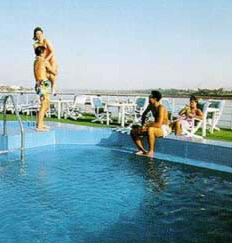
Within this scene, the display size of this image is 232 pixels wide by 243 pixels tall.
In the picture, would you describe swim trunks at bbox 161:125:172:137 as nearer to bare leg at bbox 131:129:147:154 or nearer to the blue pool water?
bare leg at bbox 131:129:147:154

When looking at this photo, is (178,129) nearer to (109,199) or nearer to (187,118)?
(187,118)

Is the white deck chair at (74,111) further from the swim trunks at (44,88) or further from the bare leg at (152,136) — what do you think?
the bare leg at (152,136)

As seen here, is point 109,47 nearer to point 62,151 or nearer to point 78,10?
point 78,10

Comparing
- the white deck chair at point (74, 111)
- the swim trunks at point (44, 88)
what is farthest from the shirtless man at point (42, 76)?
the white deck chair at point (74, 111)

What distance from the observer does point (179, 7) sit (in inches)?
564

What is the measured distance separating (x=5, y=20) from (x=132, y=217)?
1608 centimetres

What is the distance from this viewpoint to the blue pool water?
3.00m

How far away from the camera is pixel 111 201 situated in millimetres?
3916

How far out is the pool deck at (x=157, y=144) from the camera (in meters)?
5.84

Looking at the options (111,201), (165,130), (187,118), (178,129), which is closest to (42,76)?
(165,130)

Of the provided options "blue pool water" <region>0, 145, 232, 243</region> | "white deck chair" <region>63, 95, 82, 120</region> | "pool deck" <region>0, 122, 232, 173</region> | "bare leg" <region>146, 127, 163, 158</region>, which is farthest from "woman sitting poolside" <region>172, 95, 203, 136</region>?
"white deck chair" <region>63, 95, 82, 120</region>

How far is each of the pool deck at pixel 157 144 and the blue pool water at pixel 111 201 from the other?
1.52ft

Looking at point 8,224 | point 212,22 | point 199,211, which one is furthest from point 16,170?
point 212,22

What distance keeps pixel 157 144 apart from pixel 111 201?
9.96ft
